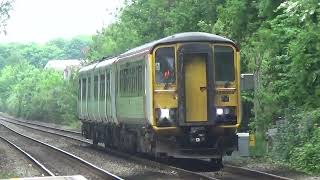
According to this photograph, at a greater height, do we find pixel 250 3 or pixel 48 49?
pixel 48 49

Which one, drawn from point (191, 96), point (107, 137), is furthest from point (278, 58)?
point (107, 137)

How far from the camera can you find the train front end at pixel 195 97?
48.9ft

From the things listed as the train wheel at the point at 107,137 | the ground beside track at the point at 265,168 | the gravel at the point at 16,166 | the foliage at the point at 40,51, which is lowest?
the gravel at the point at 16,166

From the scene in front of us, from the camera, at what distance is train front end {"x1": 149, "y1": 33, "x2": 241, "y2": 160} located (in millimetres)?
14914

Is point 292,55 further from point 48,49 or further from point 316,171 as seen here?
point 48,49

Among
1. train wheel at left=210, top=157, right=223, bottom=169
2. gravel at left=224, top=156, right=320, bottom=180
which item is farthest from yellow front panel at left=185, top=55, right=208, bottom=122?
gravel at left=224, top=156, right=320, bottom=180

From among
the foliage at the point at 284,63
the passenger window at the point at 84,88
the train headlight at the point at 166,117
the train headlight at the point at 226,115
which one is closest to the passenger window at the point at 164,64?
the train headlight at the point at 166,117

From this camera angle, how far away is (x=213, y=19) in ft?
98.3

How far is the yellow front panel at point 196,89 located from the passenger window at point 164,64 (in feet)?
1.29

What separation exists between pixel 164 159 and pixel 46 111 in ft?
174

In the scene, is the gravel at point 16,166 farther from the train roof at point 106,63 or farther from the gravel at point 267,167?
the gravel at point 267,167

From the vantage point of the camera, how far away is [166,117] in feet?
49.0

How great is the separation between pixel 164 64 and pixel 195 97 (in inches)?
44.4

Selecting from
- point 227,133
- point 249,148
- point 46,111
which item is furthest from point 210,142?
point 46,111
